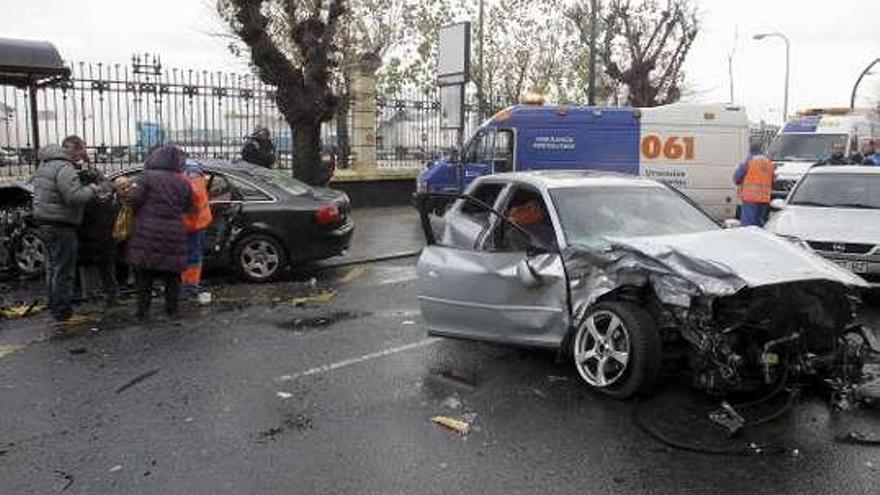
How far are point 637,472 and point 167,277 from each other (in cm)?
550

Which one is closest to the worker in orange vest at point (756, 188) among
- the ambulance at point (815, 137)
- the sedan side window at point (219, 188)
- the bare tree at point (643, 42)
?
the ambulance at point (815, 137)

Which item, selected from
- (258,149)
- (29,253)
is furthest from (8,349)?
(258,149)

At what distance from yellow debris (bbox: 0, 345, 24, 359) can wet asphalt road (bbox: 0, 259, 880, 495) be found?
15 cm

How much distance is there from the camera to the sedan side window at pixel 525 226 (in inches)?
252

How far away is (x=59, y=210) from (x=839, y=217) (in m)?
7.94

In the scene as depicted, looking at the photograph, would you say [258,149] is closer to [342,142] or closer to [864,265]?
[342,142]

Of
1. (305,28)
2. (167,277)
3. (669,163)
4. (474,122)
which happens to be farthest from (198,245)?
(474,122)

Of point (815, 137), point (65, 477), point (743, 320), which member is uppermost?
point (815, 137)

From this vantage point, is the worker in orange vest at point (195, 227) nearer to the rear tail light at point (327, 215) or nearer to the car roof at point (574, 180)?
the rear tail light at point (327, 215)

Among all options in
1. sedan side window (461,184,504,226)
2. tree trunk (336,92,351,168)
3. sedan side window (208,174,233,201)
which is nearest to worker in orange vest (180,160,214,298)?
sedan side window (208,174,233,201)

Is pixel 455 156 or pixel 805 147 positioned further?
pixel 805 147

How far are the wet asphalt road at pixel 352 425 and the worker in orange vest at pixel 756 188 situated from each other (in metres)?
7.25

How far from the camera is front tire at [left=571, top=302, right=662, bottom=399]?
17.8 feet

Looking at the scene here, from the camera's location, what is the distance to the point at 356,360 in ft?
22.7
